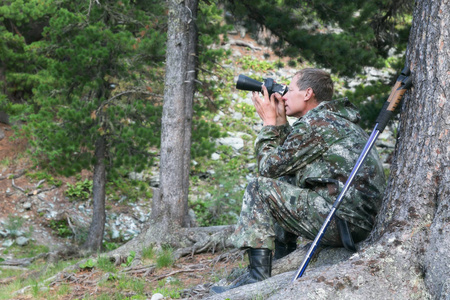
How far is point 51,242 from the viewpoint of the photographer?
9.85 meters

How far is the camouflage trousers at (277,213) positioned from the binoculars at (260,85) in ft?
2.57

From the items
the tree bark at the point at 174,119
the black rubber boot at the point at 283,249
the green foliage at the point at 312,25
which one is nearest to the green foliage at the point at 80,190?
the tree bark at the point at 174,119

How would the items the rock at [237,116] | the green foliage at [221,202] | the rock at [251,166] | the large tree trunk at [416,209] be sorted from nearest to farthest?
1. the large tree trunk at [416,209]
2. the green foliage at [221,202]
3. the rock at [251,166]
4. the rock at [237,116]

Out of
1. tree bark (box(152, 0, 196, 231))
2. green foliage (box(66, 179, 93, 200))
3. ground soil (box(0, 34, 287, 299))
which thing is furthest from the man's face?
green foliage (box(66, 179, 93, 200))

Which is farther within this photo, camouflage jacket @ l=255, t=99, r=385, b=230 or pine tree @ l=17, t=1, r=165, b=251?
pine tree @ l=17, t=1, r=165, b=251

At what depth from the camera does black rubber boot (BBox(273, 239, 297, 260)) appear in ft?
13.6

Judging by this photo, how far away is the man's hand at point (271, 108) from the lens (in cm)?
376

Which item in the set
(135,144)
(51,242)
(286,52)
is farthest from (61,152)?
(286,52)

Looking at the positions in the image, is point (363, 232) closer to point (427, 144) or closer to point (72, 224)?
point (427, 144)

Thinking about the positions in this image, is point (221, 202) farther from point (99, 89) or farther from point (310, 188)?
point (310, 188)

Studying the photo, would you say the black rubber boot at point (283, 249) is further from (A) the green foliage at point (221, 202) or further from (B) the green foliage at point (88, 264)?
(A) the green foliage at point (221, 202)

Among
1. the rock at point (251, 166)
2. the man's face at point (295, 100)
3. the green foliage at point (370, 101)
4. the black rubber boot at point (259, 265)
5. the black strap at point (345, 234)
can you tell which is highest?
the green foliage at point (370, 101)

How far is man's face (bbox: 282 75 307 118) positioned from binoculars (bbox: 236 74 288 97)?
0.18 feet

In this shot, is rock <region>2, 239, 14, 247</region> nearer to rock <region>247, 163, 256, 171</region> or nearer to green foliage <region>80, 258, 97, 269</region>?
green foliage <region>80, 258, 97, 269</region>
